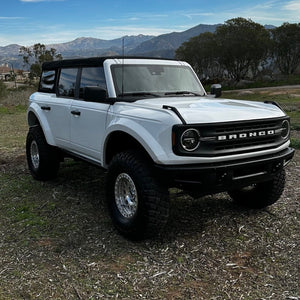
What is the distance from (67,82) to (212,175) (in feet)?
9.79

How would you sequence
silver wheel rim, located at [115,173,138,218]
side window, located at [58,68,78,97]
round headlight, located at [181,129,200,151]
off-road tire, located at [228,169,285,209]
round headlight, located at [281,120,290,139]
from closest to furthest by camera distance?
round headlight, located at [181,129,200,151] → silver wheel rim, located at [115,173,138,218] → round headlight, located at [281,120,290,139] → off-road tire, located at [228,169,285,209] → side window, located at [58,68,78,97]

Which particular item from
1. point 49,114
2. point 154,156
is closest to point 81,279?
point 154,156

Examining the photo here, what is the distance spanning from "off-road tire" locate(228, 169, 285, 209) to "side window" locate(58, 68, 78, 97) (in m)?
2.65

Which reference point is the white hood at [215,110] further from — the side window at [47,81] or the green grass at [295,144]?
the green grass at [295,144]

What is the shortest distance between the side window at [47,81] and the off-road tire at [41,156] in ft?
2.18

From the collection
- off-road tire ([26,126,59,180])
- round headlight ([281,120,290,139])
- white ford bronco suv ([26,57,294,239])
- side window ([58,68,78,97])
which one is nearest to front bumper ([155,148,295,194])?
white ford bronco suv ([26,57,294,239])

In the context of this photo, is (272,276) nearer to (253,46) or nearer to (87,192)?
(87,192)

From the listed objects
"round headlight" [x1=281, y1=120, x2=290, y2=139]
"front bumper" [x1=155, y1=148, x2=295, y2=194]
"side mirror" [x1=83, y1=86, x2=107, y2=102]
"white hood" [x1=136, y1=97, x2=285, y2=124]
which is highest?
"side mirror" [x1=83, y1=86, x2=107, y2=102]

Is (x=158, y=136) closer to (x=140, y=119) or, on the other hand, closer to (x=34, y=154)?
(x=140, y=119)

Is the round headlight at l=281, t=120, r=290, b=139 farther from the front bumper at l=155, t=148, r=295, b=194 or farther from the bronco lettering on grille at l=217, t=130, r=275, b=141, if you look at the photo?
→ the front bumper at l=155, t=148, r=295, b=194

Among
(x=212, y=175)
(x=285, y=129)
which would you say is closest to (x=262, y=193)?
(x=285, y=129)

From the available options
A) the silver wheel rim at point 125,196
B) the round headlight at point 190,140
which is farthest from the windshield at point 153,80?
the round headlight at point 190,140

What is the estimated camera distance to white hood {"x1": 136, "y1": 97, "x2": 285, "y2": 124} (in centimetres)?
359

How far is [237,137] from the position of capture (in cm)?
370
